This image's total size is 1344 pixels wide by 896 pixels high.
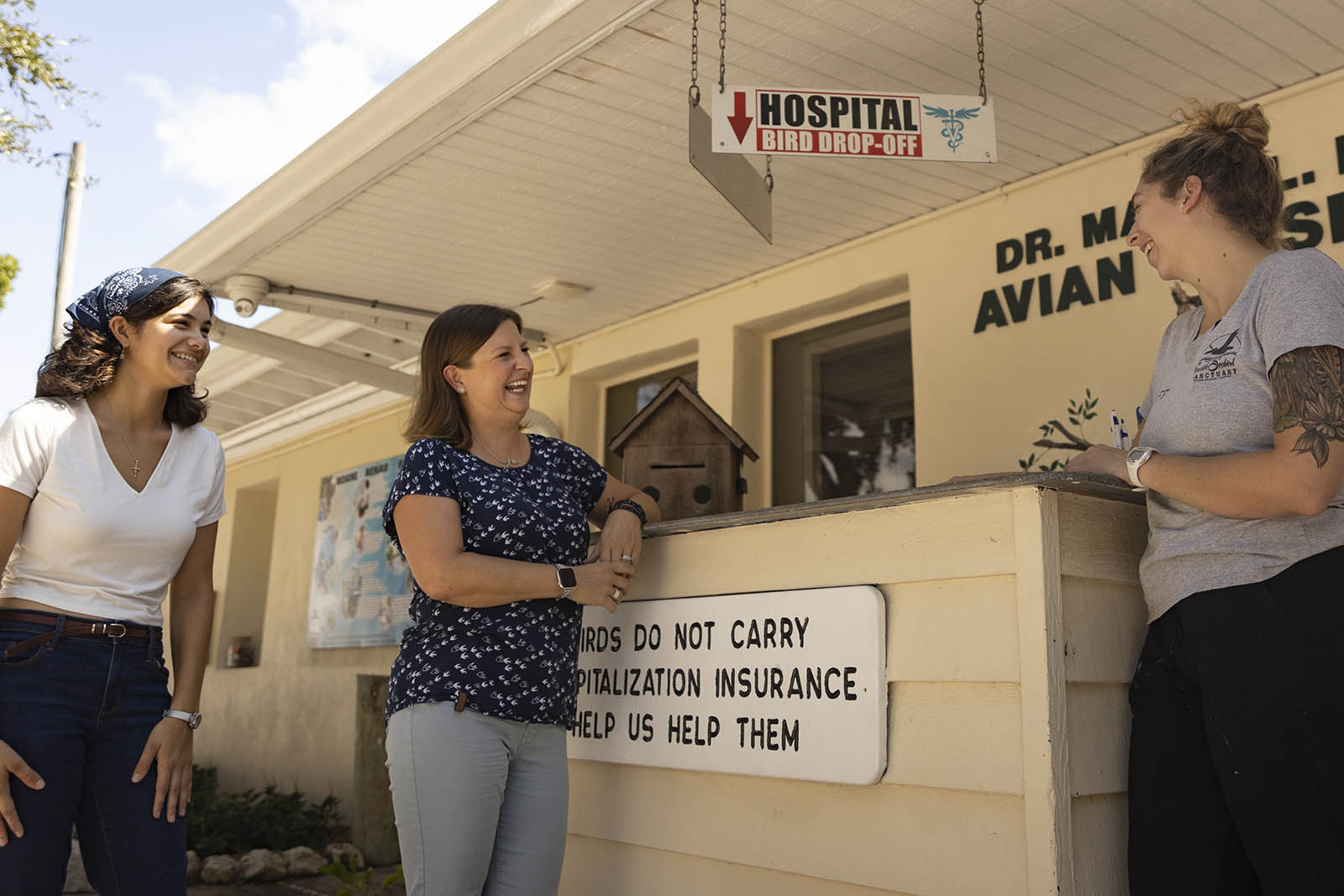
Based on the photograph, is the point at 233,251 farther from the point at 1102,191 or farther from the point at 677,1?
the point at 1102,191

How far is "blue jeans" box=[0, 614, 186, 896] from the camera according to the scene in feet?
6.32

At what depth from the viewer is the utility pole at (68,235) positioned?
32.6 feet

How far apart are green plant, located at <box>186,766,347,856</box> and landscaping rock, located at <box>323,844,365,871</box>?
0.36m

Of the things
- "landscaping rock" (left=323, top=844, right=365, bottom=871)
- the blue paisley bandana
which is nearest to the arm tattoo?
the blue paisley bandana

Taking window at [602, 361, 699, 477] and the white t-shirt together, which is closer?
the white t-shirt

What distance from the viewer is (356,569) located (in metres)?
8.19

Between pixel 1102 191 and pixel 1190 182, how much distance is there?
2.60 metres

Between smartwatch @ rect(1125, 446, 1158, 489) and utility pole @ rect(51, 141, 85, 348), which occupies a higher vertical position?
utility pole @ rect(51, 141, 85, 348)

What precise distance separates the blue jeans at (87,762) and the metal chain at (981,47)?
2669 mm

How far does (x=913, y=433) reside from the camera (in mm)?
5199

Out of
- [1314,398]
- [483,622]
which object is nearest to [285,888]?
[483,622]

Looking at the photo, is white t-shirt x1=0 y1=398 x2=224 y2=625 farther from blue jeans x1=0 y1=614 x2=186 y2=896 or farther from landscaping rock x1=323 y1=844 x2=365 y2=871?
landscaping rock x1=323 y1=844 x2=365 y2=871

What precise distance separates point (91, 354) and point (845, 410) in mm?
3936

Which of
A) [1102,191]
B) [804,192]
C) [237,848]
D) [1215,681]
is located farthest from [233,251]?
[1215,681]
